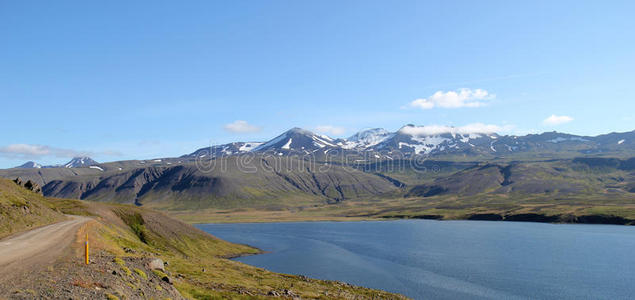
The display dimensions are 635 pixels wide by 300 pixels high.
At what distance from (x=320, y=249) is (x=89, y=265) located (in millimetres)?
127863

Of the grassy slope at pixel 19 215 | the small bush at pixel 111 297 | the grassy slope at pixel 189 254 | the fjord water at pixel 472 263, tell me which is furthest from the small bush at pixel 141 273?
the fjord water at pixel 472 263

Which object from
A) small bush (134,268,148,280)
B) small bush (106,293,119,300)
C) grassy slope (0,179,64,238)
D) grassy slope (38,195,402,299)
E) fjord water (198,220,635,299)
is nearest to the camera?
small bush (106,293,119,300)

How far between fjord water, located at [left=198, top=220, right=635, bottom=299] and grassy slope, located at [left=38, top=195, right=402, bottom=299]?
17.9m

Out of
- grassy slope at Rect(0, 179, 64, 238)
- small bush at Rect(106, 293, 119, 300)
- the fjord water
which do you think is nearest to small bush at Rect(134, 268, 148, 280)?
small bush at Rect(106, 293, 119, 300)

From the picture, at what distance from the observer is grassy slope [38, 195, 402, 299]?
59.6m

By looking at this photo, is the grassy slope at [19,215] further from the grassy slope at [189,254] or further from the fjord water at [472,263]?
the fjord water at [472,263]

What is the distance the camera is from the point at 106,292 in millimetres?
32219

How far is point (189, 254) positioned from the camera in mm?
127125

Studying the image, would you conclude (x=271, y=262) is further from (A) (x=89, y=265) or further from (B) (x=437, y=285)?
(A) (x=89, y=265)

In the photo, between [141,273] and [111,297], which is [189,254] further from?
[111,297]

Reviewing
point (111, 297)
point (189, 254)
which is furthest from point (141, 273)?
point (189, 254)

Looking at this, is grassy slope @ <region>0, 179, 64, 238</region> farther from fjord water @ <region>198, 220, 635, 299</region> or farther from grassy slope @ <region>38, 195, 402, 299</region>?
→ fjord water @ <region>198, 220, 635, 299</region>

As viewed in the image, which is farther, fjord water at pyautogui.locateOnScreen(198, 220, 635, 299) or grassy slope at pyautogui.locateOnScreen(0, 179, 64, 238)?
fjord water at pyautogui.locateOnScreen(198, 220, 635, 299)

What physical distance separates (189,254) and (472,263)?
278 feet
